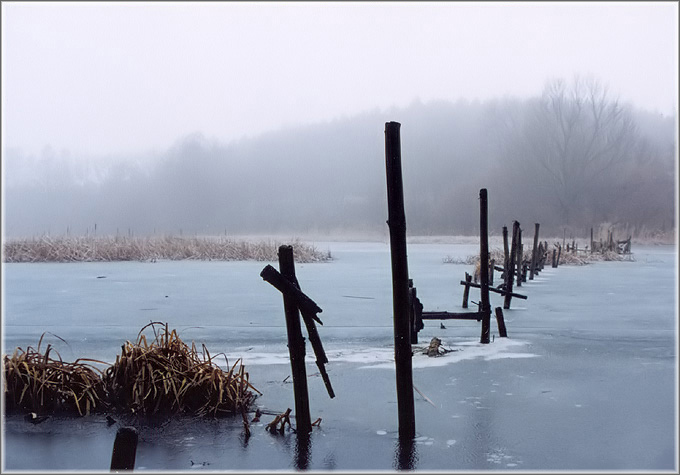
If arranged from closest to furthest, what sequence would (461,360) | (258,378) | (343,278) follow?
1. (258,378)
2. (461,360)
3. (343,278)

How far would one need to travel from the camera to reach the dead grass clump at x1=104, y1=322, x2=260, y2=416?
5023 millimetres

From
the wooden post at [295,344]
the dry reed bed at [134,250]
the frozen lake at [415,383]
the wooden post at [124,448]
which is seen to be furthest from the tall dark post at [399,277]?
the dry reed bed at [134,250]

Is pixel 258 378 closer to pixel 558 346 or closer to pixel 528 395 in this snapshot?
pixel 528 395

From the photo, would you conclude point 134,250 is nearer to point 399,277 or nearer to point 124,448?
point 399,277

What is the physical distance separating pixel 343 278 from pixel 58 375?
13.0 metres

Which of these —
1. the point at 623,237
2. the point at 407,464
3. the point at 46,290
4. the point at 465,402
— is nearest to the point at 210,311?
the point at 46,290

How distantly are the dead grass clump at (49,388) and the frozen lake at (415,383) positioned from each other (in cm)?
20

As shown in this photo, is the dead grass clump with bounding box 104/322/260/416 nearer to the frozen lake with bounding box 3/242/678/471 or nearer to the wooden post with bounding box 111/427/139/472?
the frozen lake with bounding box 3/242/678/471

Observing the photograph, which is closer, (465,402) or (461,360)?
(465,402)

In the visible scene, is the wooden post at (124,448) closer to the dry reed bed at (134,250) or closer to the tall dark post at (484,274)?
the tall dark post at (484,274)

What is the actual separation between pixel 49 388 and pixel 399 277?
2733 mm

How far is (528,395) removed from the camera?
220 inches

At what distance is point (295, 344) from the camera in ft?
14.4

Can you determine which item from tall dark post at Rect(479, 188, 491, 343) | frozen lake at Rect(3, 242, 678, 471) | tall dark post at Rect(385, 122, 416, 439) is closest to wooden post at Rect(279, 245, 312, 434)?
frozen lake at Rect(3, 242, 678, 471)
